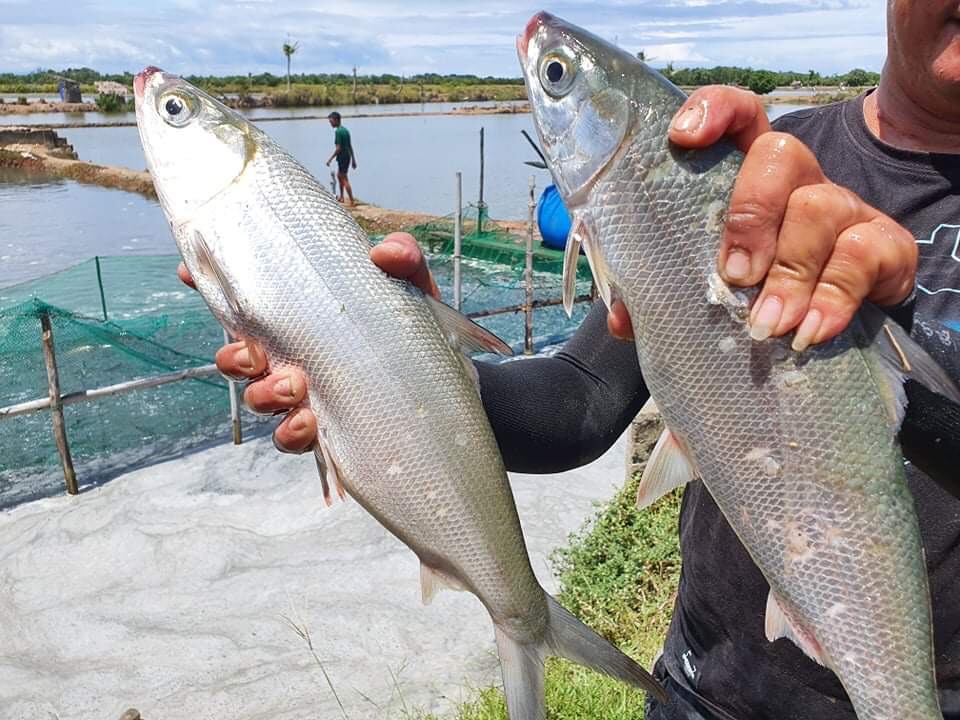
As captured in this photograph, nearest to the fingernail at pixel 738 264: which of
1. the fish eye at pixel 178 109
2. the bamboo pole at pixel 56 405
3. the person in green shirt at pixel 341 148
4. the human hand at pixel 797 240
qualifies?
the human hand at pixel 797 240

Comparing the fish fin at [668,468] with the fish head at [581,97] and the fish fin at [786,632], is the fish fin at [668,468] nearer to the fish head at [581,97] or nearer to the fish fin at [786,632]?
the fish fin at [786,632]

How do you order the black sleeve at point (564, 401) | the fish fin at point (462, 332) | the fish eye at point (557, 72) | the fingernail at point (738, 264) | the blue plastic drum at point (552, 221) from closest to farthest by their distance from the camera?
the fingernail at point (738, 264), the fish eye at point (557, 72), the fish fin at point (462, 332), the black sleeve at point (564, 401), the blue plastic drum at point (552, 221)

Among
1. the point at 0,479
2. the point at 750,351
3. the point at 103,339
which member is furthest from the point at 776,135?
the point at 0,479

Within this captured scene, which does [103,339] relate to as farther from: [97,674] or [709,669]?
[709,669]

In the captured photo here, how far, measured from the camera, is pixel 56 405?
735 cm

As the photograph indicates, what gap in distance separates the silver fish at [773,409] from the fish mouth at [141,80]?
1.36 m

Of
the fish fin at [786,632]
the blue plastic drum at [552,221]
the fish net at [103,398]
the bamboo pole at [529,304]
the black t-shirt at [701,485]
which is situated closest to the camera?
the fish fin at [786,632]

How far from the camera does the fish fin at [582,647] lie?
2.13 meters

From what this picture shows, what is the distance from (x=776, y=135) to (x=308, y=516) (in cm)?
639

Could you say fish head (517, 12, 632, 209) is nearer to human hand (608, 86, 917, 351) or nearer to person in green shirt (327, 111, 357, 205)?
human hand (608, 86, 917, 351)

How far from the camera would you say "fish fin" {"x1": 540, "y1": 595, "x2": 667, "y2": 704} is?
2.13 meters

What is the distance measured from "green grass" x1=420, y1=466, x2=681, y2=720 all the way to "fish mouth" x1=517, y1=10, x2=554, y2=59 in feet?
10.7

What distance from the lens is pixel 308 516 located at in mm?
7312

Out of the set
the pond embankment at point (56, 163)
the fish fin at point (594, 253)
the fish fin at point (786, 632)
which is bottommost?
the pond embankment at point (56, 163)
